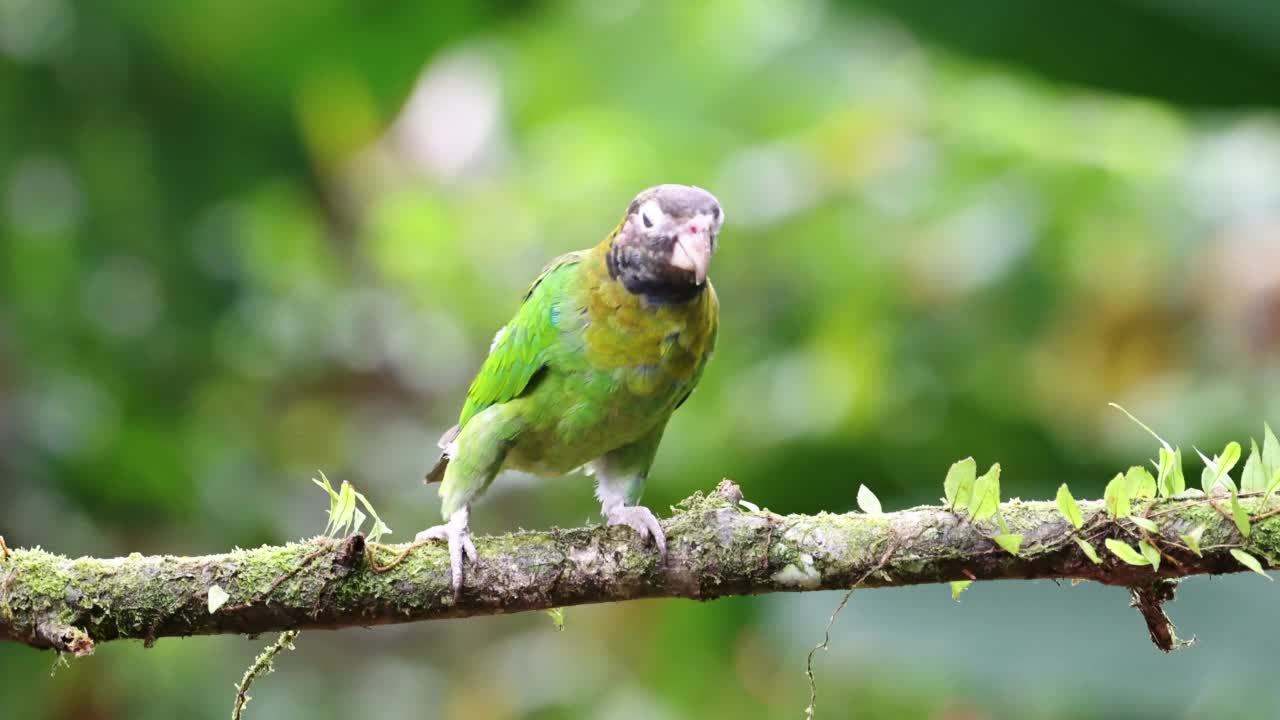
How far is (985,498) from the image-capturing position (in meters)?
3.22

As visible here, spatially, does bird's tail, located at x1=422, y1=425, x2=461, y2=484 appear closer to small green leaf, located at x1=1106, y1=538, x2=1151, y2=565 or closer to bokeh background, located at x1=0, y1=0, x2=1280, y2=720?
bokeh background, located at x1=0, y1=0, x2=1280, y2=720

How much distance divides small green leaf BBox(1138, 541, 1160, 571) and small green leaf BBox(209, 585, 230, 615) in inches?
92.3

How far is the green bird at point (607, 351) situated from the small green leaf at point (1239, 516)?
1.75 m

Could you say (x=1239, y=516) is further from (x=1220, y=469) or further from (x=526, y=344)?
(x=526, y=344)

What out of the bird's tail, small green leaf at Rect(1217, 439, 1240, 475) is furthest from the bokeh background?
small green leaf at Rect(1217, 439, 1240, 475)

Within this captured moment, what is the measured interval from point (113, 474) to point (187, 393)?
70cm

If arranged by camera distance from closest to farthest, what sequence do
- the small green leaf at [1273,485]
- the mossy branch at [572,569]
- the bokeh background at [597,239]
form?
the small green leaf at [1273,485] < the mossy branch at [572,569] < the bokeh background at [597,239]

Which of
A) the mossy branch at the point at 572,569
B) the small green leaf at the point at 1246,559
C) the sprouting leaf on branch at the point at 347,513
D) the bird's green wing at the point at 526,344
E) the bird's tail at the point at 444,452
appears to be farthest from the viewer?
the bird's tail at the point at 444,452

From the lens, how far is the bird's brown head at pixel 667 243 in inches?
164

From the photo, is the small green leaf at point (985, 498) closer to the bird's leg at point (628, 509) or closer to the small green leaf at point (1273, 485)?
the small green leaf at point (1273, 485)

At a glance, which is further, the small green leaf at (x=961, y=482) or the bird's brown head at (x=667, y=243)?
the bird's brown head at (x=667, y=243)

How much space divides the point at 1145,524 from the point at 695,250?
1646 mm

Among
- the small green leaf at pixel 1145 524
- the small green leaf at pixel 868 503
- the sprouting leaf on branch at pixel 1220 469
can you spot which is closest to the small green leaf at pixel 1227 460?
the sprouting leaf on branch at pixel 1220 469

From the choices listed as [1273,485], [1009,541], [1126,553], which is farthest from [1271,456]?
[1009,541]
